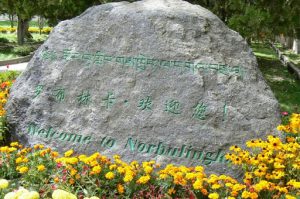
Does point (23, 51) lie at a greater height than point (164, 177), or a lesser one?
lesser

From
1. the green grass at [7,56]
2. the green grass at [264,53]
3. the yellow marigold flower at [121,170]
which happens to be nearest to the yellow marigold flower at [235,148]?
the yellow marigold flower at [121,170]

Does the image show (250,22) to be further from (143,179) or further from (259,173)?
(143,179)

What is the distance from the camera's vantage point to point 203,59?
5.23m

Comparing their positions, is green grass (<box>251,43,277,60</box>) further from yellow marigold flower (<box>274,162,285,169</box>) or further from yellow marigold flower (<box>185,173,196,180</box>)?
yellow marigold flower (<box>185,173,196,180</box>)

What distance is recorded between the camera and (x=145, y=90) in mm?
5090

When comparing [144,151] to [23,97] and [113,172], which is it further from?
[23,97]

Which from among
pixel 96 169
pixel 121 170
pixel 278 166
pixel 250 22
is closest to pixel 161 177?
pixel 121 170

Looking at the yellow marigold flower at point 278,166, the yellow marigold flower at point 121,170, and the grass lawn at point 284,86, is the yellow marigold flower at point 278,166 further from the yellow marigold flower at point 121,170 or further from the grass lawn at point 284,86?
the grass lawn at point 284,86

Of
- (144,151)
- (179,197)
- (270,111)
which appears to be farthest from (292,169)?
(144,151)

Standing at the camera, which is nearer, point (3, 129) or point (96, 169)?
point (96, 169)

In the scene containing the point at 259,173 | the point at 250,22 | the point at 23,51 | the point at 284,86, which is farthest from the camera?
the point at 23,51

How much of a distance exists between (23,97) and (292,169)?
3248mm

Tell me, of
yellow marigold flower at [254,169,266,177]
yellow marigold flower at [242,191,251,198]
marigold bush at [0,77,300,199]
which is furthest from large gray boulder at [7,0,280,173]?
yellow marigold flower at [242,191,251,198]

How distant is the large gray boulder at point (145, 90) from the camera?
4812 mm
